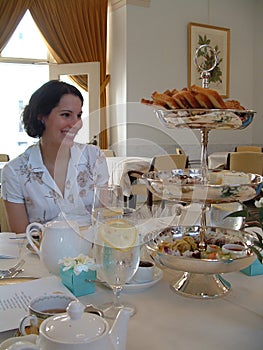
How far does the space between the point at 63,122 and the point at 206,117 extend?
37.6 inches

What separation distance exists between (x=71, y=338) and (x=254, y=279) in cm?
67

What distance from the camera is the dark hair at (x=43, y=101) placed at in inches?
71.1

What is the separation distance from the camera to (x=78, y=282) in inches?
37.8

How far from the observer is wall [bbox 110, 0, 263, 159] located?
17.8ft

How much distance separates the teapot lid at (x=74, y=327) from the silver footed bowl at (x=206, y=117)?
1.80 ft

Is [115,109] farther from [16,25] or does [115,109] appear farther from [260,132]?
[260,132]

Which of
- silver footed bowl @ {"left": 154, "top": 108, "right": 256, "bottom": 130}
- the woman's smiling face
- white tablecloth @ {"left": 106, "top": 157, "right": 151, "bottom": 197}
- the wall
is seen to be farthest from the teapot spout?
the wall

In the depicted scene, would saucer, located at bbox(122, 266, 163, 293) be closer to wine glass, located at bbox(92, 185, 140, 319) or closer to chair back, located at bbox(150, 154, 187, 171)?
wine glass, located at bbox(92, 185, 140, 319)

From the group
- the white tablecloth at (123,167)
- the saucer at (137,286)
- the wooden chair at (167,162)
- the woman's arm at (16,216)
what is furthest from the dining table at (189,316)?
the wooden chair at (167,162)

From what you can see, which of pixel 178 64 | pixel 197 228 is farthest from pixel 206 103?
pixel 178 64

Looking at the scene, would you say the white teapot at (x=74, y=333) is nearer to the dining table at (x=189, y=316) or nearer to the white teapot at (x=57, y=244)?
the dining table at (x=189, y=316)

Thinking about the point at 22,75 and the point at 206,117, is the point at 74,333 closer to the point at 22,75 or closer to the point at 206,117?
the point at 206,117

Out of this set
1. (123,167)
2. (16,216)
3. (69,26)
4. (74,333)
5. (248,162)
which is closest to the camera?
(74,333)

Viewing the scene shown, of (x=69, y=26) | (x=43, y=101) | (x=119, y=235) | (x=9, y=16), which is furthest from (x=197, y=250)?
(x=69, y=26)
